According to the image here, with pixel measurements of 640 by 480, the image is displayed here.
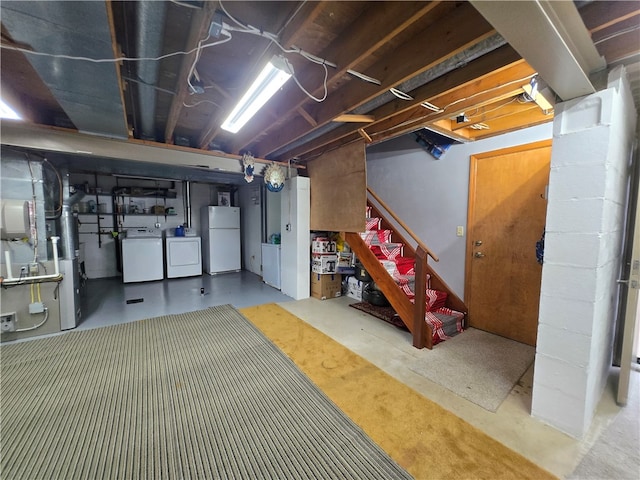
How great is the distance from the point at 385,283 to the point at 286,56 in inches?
102

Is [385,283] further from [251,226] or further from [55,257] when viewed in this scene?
[251,226]

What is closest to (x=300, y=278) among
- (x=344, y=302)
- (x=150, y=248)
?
(x=344, y=302)

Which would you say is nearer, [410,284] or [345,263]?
[410,284]

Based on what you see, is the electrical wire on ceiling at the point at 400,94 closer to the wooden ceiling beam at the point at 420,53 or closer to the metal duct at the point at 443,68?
the metal duct at the point at 443,68

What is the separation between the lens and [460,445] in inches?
60.5

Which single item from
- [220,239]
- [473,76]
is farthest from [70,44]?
[220,239]

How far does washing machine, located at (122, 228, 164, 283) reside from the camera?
5.23m

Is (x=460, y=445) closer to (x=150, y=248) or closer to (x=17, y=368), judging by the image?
(x=17, y=368)

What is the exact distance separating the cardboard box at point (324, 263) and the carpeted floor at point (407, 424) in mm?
1767

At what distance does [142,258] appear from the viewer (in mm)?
5379

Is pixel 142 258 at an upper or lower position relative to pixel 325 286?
upper

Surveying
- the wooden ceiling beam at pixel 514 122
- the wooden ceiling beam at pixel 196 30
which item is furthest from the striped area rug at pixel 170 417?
the wooden ceiling beam at pixel 514 122

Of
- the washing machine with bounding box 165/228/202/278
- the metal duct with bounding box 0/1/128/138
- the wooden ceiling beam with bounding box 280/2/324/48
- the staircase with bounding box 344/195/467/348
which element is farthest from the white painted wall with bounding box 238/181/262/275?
the wooden ceiling beam with bounding box 280/2/324/48

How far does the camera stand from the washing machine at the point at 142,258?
5234mm
